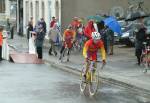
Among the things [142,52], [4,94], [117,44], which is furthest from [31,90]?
[117,44]

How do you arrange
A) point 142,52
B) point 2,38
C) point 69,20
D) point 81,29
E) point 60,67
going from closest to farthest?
point 142,52, point 60,67, point 2,38, point 81,29, point 69,20

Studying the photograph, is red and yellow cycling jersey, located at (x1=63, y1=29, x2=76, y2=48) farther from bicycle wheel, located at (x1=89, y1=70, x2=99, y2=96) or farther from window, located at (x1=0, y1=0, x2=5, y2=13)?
window, located at (x1=0, y1=0, x2=5, y2=13)

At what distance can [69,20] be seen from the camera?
125 ft

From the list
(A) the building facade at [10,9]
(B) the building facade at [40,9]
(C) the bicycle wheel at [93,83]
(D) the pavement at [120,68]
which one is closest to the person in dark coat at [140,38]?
(D) the pavement at [120,68]

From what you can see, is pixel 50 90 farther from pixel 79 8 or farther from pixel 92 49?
pixel 79 8

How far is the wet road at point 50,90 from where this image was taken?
13.6 metres

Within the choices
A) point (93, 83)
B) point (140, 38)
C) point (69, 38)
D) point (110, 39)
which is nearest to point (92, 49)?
point (93, 83)

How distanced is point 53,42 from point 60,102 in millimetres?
15300

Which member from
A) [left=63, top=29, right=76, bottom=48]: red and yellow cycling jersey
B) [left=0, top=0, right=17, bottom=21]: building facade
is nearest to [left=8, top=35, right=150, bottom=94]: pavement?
[left=63, top=29, right=76, bottom=48]: red and yellow cycling jersey

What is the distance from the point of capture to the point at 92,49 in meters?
14.6

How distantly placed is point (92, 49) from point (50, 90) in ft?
5.91

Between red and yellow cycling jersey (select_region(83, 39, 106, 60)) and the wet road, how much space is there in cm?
100

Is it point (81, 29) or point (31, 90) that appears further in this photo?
point (81, 29)

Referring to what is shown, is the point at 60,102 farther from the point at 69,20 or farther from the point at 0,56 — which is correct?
the point at 69,20
